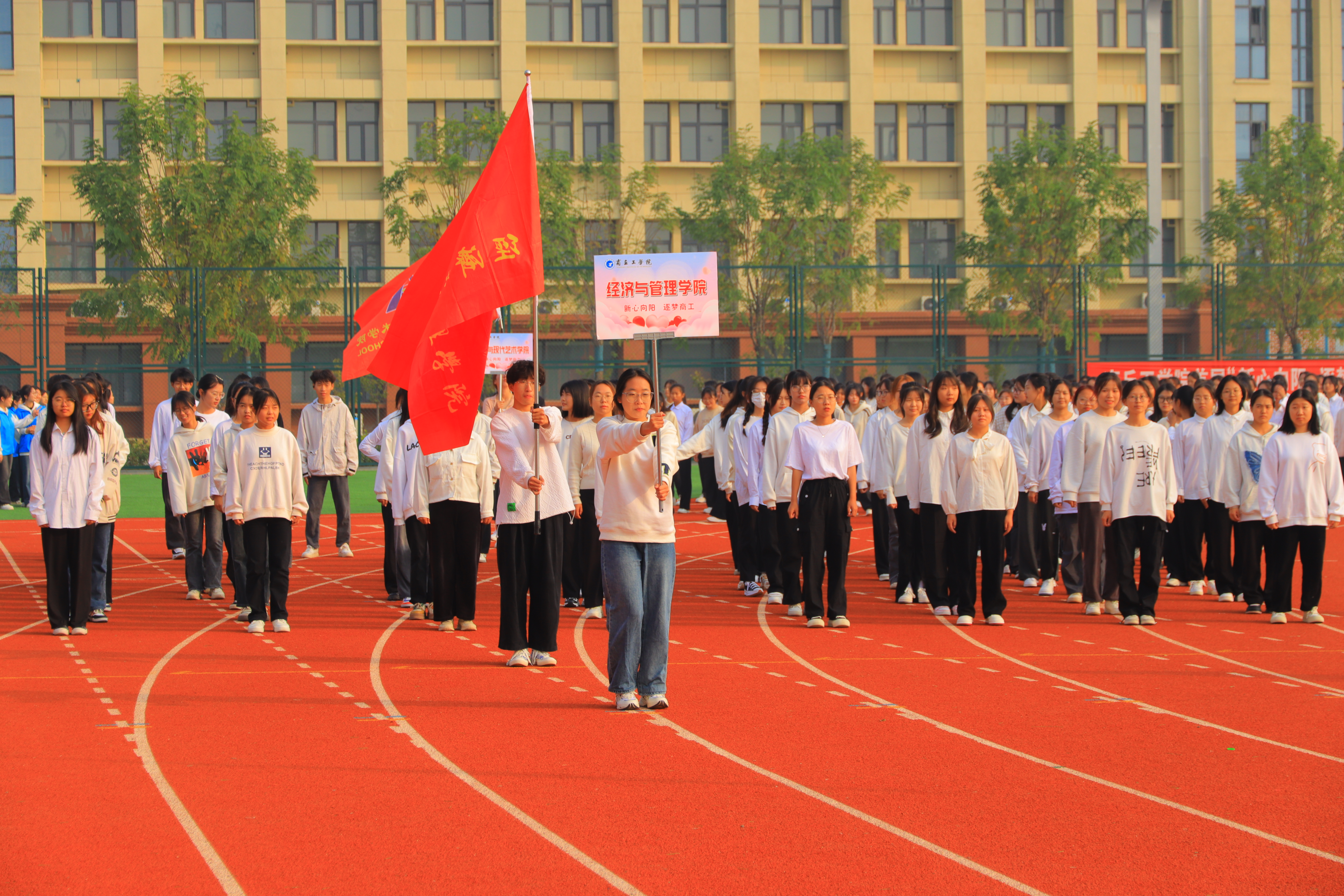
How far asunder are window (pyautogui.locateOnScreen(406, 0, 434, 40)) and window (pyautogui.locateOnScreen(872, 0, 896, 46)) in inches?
533

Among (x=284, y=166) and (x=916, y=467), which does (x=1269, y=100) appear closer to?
(x=284, y=166)

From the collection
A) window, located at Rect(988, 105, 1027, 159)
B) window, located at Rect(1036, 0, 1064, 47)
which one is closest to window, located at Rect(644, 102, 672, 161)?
window, located at Rect(988, 105, 1027, 159)

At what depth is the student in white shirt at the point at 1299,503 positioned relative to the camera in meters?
10.3

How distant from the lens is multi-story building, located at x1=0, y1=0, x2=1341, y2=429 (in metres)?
39.6

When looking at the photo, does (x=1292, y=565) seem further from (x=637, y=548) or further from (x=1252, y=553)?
(x=637, y=548)

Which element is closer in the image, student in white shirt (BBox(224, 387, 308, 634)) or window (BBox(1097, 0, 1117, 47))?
student in white shirt (BBox(224, 387, 308, 634))

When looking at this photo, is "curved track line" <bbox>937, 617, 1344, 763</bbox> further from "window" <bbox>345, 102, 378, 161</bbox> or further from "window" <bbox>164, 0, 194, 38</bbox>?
"window" <bbox>164, 0, 194, 38</bbox>

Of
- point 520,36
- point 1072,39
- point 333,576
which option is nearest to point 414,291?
point 333,576

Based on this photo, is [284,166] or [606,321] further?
[284,166]

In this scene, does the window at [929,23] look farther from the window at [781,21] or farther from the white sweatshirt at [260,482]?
the white sweatshirt at [260,482]

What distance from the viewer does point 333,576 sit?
13188 mm

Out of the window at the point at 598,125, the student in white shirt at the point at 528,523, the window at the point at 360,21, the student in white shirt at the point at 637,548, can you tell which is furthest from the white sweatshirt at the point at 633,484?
the window at the point at 360,21

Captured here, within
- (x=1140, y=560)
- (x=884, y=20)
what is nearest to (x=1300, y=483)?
(x=1140, y=560)

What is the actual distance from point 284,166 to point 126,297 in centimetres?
555
